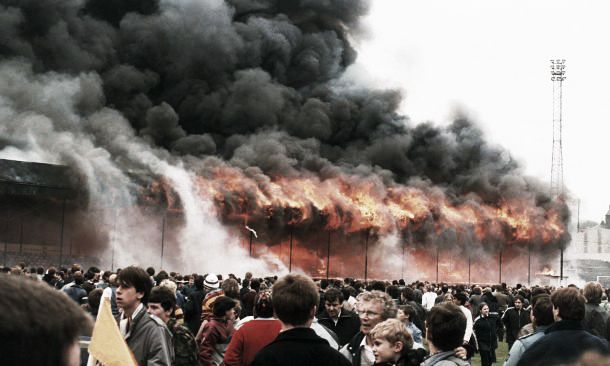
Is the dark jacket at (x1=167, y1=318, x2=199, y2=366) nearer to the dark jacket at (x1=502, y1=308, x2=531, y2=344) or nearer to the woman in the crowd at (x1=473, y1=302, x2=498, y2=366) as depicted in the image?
the woman in the crowd at (x1=473, y1=302, x2=498, y2=366)

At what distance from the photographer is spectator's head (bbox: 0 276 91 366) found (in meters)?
1.60

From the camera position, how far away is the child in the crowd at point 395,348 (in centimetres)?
590

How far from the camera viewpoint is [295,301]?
5000 millimetres

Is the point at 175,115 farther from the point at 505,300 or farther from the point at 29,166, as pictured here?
the point at 505,300

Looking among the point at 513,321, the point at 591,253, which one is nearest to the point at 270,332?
the point at 513,321

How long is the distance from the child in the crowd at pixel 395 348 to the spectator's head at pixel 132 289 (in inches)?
68.7

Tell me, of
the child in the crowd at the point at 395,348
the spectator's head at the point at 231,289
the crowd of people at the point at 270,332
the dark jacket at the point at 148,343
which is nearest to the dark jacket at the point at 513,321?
the spectator's head at the point at 231,289

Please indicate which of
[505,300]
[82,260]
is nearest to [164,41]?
[82,260]

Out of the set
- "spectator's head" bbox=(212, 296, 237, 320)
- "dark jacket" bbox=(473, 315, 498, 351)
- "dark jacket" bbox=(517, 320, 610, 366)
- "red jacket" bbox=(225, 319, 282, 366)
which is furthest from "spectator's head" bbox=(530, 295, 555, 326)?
"dark jacket" bbox=(473, 315, 498, 351)

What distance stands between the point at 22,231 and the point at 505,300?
1382 inches

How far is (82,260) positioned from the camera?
4906 centimetres

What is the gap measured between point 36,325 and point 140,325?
4.52 meters

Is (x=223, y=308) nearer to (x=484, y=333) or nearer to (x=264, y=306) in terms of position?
(x=264, y=306)

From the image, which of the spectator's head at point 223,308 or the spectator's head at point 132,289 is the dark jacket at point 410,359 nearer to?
the spectator's head at point 132,289
